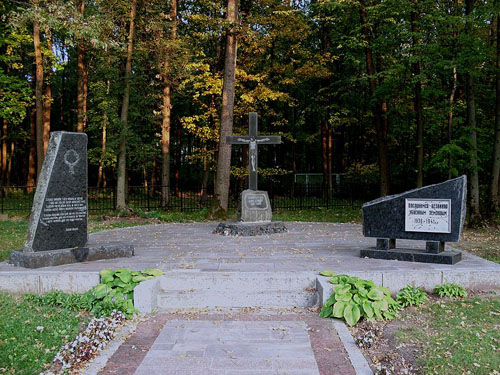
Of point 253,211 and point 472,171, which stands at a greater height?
point 472,171

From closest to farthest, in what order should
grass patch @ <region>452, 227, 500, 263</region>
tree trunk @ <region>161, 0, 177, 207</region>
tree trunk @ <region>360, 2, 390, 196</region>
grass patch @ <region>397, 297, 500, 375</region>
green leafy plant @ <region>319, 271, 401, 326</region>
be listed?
grass patch @ <region>397, 297, 500, 375</region> < green leafy plant @ <region>319, 271, 401, 326</region> < grass patch @ <region>452, 227, 500, 263</region> < tree trunk @ <region>360, 2, 390, 196</region> < tree trunk @ <region>161, 0, 177, 207</region>

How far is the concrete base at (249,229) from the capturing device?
31.9 feet

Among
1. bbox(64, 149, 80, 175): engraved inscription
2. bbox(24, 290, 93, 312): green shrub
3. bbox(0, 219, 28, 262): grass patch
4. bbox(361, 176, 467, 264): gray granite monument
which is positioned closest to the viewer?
bbox(24, 290, 93, 312): green shrub

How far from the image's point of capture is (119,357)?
152 inches

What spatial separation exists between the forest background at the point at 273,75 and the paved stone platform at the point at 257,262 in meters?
4.83

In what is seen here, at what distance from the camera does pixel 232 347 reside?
159 inches

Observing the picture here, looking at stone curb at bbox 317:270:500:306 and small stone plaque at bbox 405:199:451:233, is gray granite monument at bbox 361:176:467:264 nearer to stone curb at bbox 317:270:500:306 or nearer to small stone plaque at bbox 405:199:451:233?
small stone plaque at bbox 405:199:451:233

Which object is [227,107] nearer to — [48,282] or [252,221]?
[252,221]

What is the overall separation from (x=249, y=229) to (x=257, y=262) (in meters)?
3.31

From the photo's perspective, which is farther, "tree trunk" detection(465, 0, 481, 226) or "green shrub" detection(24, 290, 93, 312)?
"tree trunk" detection(465, 0, 481, 226)

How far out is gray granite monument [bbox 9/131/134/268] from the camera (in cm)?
607

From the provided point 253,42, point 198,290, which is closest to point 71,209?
point 198,290

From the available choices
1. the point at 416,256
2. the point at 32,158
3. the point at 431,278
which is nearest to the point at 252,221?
the point at 416,256

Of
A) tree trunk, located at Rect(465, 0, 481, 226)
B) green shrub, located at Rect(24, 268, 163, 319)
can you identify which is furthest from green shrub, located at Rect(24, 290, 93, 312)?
tree trunk, located at Rect(465, 0, 481, 226)
